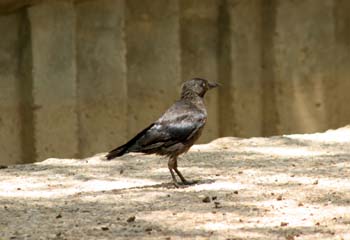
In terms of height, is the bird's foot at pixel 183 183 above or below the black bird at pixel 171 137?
below

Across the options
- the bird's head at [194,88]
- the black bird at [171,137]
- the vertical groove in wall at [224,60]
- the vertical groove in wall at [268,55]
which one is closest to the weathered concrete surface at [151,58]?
the vertical groove in wall at [224,60]

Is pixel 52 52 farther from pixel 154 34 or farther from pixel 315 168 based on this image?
pixel 315 168

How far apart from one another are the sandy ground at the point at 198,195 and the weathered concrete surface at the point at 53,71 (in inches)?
40.1

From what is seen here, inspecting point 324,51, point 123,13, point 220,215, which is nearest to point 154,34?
point 123,13

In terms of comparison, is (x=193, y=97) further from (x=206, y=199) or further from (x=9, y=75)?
(x=9, y=75)

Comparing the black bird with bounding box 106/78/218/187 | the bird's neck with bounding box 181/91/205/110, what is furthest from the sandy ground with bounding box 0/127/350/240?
the bird's neck with bounding box 181/91/205/110

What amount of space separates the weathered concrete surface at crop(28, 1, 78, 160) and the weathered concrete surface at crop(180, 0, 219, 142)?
1073mm

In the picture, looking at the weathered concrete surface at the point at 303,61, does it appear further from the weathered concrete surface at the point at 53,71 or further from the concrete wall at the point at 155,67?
the weathered concrete surface at the point at 53,71

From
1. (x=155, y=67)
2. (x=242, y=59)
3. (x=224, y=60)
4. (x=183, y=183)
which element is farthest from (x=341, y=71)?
(x=183, y=183)

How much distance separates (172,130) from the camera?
7.60m

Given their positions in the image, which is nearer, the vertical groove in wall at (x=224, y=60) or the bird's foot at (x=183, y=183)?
the bird's foot at (x=183, y=183)

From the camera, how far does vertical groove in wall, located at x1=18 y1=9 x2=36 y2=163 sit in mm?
9797

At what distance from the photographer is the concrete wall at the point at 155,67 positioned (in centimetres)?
984

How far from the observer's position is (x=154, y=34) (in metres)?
10.2
